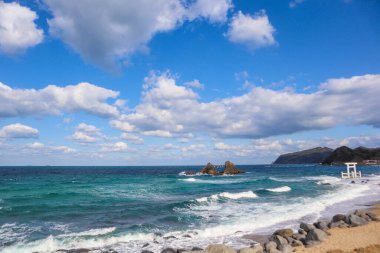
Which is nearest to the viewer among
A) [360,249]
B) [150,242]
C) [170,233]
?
[360,249]

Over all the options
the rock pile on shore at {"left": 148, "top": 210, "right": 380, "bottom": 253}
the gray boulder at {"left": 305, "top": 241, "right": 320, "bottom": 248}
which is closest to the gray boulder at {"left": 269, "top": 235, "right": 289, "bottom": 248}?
the rock pile on shore at {"left": 148, "top": 210, "right": 380, "bottom": 253}

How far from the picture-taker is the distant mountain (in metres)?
154

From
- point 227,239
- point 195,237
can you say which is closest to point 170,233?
point 195,237

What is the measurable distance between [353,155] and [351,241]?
161013mm

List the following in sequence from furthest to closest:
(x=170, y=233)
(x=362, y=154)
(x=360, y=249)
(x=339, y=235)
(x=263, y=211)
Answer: (x=362, y=154)
(x=263, y=211)
(x=170, y=233)
(x=339, y=235)
(x=360, y=249)

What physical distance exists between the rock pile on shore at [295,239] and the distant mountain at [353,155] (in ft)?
495

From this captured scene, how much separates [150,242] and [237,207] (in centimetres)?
1219

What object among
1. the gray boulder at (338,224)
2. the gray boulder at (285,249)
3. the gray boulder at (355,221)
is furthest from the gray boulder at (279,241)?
the gray boulder at (355,221)

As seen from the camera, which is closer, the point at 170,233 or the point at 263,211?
the point at 170,233

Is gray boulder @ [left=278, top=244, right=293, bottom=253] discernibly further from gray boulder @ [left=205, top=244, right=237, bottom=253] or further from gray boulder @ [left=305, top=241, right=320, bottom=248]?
gray boulder @ [left=205, top=244, right=237, bottom=253]

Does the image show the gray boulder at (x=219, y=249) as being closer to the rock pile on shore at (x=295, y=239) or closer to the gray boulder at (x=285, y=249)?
the rock pile on shore at (x=295, y=239)

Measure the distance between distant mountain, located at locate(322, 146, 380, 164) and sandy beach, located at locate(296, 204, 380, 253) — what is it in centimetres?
15267

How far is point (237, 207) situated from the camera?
2597cm

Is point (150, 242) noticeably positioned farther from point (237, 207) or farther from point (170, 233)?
point (237, 207)
